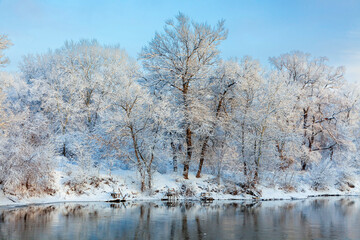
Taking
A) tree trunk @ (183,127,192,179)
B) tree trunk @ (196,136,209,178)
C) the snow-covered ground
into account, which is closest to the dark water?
the snow-covered ground

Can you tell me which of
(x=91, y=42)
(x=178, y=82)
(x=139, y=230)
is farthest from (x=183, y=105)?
(x=91, y=42)

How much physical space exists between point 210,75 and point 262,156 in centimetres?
1033

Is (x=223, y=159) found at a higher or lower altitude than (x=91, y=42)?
lower

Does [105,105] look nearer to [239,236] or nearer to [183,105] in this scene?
[183,105]

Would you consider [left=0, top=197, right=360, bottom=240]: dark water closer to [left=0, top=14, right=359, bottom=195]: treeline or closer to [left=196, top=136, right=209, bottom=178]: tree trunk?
[left=0, top=14, right=359, bottom=195]: treeline

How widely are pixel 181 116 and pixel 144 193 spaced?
860 cm

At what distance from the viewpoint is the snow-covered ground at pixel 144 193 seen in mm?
27141

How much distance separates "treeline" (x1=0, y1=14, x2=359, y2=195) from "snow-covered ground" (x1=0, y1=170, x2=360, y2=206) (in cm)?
91

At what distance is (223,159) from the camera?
Answer: 34031 mm

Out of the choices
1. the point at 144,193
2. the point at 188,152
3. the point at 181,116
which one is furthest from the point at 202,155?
the point at 144,193

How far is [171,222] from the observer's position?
Result: 18.8 meters

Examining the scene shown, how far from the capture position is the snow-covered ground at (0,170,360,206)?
27.1 m

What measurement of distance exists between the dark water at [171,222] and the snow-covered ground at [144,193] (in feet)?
6.88

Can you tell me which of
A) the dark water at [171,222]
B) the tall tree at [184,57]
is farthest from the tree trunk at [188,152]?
the dark water at [171,222]
